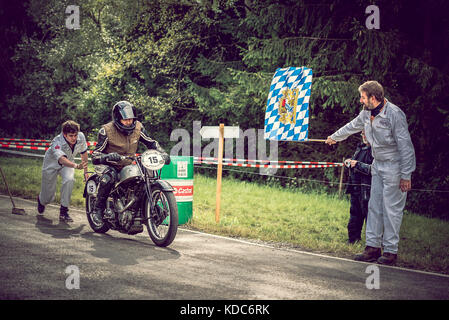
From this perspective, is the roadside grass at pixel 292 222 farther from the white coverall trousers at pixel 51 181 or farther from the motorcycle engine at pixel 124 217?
the motorcycle engine at pixel 124 217

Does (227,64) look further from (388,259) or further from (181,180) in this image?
(388,259)

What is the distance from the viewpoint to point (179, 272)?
593 centimetres

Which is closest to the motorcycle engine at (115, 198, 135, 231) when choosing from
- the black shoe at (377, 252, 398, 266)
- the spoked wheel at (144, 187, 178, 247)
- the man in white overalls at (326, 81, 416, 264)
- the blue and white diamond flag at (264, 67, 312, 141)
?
the spoked wheel at (144, 187, 178, 247)

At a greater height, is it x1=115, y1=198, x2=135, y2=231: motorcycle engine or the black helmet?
the black helmet

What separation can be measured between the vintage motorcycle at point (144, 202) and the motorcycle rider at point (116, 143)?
4.9 inches

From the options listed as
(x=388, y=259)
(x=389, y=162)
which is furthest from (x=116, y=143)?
(x=388, y=259)

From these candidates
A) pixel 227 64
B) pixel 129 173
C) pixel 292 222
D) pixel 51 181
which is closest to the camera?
pixel 129 173

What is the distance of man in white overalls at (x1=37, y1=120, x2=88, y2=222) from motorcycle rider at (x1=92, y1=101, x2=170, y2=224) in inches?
52.0

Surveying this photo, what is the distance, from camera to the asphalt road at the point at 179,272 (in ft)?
16.8

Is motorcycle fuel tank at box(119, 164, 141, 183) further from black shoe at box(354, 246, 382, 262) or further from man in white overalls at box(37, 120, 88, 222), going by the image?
black shoe at box(354, 246, 382, 262)

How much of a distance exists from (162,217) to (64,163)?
2649 mm

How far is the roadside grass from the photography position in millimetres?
8141
